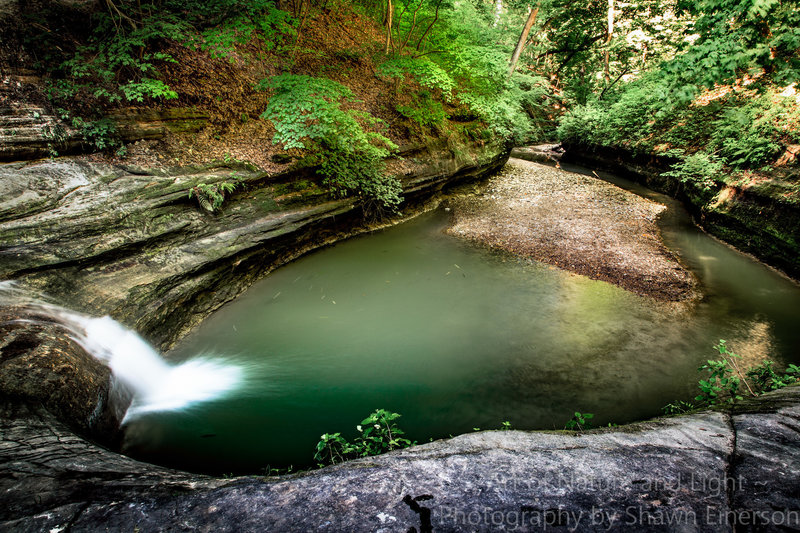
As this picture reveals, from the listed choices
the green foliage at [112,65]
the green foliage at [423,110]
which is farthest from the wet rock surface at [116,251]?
the green foliage at [423,110]

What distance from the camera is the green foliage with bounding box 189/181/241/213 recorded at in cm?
590

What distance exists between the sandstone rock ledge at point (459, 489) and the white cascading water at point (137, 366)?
1.69 m

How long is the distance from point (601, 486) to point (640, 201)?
511 inches

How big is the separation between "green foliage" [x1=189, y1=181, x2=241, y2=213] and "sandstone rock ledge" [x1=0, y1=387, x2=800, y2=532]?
4204 mm

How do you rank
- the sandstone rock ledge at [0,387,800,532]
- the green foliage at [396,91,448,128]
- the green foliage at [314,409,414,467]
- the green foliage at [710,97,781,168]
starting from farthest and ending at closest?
the green foliage at [396,91,448,128]
the green foliage at [710,97,781,168]
the green foliage at [314,409,414,467]
the sandstone rock ledge at [0,387,800,532]

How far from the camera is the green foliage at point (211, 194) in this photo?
5.90 m

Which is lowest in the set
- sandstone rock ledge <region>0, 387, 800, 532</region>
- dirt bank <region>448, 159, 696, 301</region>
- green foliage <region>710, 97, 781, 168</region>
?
sandstone rock ledge <region>0, 387, 800, 532</region>

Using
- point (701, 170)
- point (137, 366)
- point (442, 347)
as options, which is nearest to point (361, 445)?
point (442, 347)

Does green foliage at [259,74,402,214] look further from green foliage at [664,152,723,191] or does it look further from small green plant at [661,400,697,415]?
green foliage at [664,152,723,191]

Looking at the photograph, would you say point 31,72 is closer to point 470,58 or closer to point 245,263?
point 245,263

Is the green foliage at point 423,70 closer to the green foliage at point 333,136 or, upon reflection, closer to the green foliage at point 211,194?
the green foliage at point 333,136

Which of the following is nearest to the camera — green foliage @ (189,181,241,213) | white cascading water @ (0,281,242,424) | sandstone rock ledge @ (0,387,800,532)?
sandstone rock ledge @ (0,387,800,532)

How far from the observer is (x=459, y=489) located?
1.97m

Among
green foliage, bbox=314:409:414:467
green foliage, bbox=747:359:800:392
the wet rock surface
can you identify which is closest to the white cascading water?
the wet rock surface
